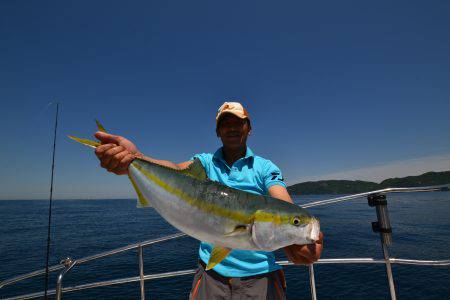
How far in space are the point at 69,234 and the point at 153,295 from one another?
36.7 meters

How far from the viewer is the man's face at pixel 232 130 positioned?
3.56 meters

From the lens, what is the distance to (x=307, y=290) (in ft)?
55.8

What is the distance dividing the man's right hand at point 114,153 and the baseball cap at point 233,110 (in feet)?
4.25

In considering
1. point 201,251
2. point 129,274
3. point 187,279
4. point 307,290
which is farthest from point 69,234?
point 201,251

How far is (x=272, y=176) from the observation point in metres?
3.26

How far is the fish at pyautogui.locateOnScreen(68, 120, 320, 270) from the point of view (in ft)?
7.13

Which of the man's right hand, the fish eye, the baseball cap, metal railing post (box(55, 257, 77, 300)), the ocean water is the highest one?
the baseball cap

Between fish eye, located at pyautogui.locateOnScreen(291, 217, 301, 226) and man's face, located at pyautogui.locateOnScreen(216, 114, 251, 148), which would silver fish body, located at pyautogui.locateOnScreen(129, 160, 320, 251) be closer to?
fish eye, located at pyautogui.locateOnScreen(291, 217, 301, 226)

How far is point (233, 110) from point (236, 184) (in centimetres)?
101

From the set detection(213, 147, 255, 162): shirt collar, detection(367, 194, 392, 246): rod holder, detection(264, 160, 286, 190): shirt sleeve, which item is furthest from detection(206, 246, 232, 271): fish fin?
detection(367, 194, 392, 246): rod holder

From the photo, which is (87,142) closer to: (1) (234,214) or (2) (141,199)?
(2) (141,199)

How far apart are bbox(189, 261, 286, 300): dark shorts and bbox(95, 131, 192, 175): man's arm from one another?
1.60 meters

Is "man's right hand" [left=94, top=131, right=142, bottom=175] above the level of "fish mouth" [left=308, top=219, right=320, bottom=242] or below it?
above

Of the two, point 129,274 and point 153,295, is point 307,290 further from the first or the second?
point 129,274
